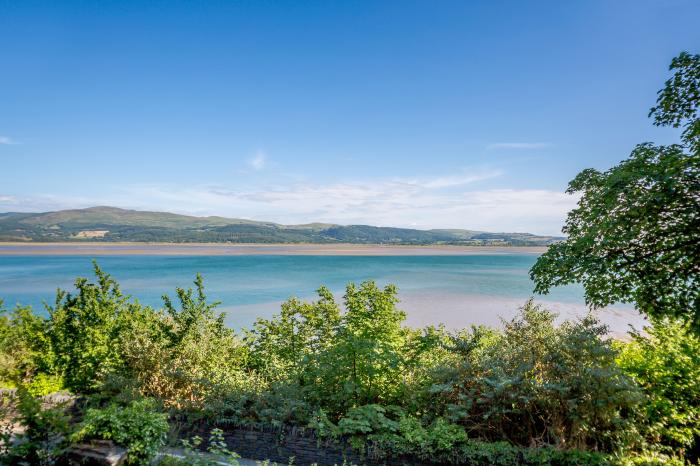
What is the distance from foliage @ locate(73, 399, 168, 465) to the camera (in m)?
4.98

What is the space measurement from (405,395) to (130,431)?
17.2 ft

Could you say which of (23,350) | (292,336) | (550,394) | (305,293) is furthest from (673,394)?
(305,293)

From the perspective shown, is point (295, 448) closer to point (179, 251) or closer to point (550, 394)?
point (550, 394)

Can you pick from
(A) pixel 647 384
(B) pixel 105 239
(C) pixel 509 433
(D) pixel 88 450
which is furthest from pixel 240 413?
(B) pixel 105 239

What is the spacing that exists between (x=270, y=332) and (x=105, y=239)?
22208cm

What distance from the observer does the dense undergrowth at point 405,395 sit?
221 inches

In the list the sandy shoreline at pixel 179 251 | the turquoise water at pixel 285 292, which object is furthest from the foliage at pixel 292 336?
the sandy shoreline at pixel 179 251

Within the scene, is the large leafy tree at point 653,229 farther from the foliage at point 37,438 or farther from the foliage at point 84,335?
the foliage at point 84,335

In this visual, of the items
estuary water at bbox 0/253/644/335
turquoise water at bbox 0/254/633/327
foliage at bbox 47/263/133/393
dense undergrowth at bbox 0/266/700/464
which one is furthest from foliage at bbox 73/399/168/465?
turquoise water at bbox 0/254/633/327

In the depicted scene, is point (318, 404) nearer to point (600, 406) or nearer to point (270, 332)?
point (600, 406)

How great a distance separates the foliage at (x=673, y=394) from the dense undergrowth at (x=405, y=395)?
0.02 m

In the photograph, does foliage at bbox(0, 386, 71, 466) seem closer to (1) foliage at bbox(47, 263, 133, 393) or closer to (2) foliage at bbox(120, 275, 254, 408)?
Answer: (2) foliage at bbox(120, 275, 254, 408)

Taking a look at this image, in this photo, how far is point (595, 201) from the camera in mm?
6836

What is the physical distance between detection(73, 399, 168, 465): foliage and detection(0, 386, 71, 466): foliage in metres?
0.27
